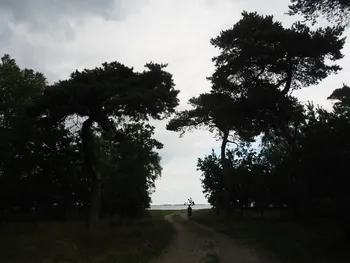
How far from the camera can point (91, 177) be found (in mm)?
25609

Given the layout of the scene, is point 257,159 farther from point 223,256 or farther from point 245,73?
point 223,256

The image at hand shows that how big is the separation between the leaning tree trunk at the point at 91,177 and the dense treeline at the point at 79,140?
0.20 feet

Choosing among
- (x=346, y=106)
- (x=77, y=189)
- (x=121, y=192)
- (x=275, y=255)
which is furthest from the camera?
(x=77, y=189)

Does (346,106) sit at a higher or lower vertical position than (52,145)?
lower

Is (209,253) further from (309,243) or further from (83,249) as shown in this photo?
(83,249)

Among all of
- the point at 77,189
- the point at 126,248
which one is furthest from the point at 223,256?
the point at 77,189

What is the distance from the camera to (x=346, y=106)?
661 inches

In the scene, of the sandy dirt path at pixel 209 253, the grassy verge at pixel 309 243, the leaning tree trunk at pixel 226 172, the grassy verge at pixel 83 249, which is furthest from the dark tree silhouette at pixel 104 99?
the leaning tree trunk at pixel 226 172

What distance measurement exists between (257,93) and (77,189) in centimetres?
2718

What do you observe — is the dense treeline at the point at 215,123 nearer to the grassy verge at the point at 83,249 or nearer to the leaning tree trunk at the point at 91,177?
the leaning tree trunk at the point at 91,177

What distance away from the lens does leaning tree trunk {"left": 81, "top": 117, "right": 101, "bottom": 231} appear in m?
24.9

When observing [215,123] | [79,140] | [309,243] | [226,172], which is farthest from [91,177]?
[226,172]

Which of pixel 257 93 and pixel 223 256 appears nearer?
pixel 223 256

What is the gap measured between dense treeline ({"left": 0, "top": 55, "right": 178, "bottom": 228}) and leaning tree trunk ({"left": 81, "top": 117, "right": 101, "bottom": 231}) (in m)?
0.06
